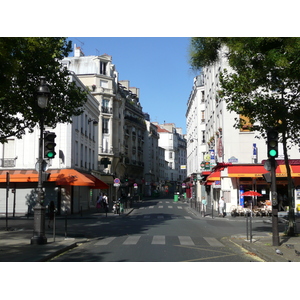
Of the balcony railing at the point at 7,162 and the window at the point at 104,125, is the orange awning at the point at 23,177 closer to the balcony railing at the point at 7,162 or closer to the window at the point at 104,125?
the balcony railing at the point at 7,162

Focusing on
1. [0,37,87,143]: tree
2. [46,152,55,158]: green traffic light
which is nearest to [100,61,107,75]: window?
[0,37,87,143]: tree

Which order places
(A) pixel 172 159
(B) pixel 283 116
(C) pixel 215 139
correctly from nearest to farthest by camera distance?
(B) pixel 283 116
(C) pixel 215 139
(A) pixel 172 159

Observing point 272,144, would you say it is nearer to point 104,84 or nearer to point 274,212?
point 274,212

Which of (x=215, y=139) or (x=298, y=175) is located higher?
(x=215, y=139)

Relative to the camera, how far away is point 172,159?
13138 cm

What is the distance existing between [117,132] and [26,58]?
150 ft

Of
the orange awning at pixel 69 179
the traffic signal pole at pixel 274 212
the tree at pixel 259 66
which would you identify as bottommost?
the traffic signal pole at pixel 274 212

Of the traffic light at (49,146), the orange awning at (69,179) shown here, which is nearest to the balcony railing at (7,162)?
the orange awning at (69,179)

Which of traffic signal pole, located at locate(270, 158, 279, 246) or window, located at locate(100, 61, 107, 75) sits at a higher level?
window, located at locate(100, 61, 107, 75)

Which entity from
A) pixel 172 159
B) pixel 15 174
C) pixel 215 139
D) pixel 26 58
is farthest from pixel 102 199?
pixel 172 159

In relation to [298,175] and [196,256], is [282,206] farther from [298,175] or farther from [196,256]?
[196,256]

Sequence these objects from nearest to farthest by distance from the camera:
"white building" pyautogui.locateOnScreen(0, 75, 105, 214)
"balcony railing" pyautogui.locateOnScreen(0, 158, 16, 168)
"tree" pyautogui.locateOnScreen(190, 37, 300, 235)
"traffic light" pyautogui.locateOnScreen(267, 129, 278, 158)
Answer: "tree" pyautogui.locateOnScreen(190, 37, 300, 235)
"traffic light" pyautogui.locateOnScreen(267, 129, 278, 158)
"white building" pyautogui.locateOnScreen(0, 75, 105, 214)
"balcony railing" pyautogui.locateOnScreen(0, 158, 16, 168)

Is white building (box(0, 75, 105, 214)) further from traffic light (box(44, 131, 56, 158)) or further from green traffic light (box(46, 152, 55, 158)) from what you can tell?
green traffic light (box(46, 152, 55, 158))

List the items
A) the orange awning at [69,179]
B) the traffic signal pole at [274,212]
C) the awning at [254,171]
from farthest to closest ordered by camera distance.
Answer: the orange awning at [69,179], the awning at [254,171], the traffic signal pole at [274,212]
